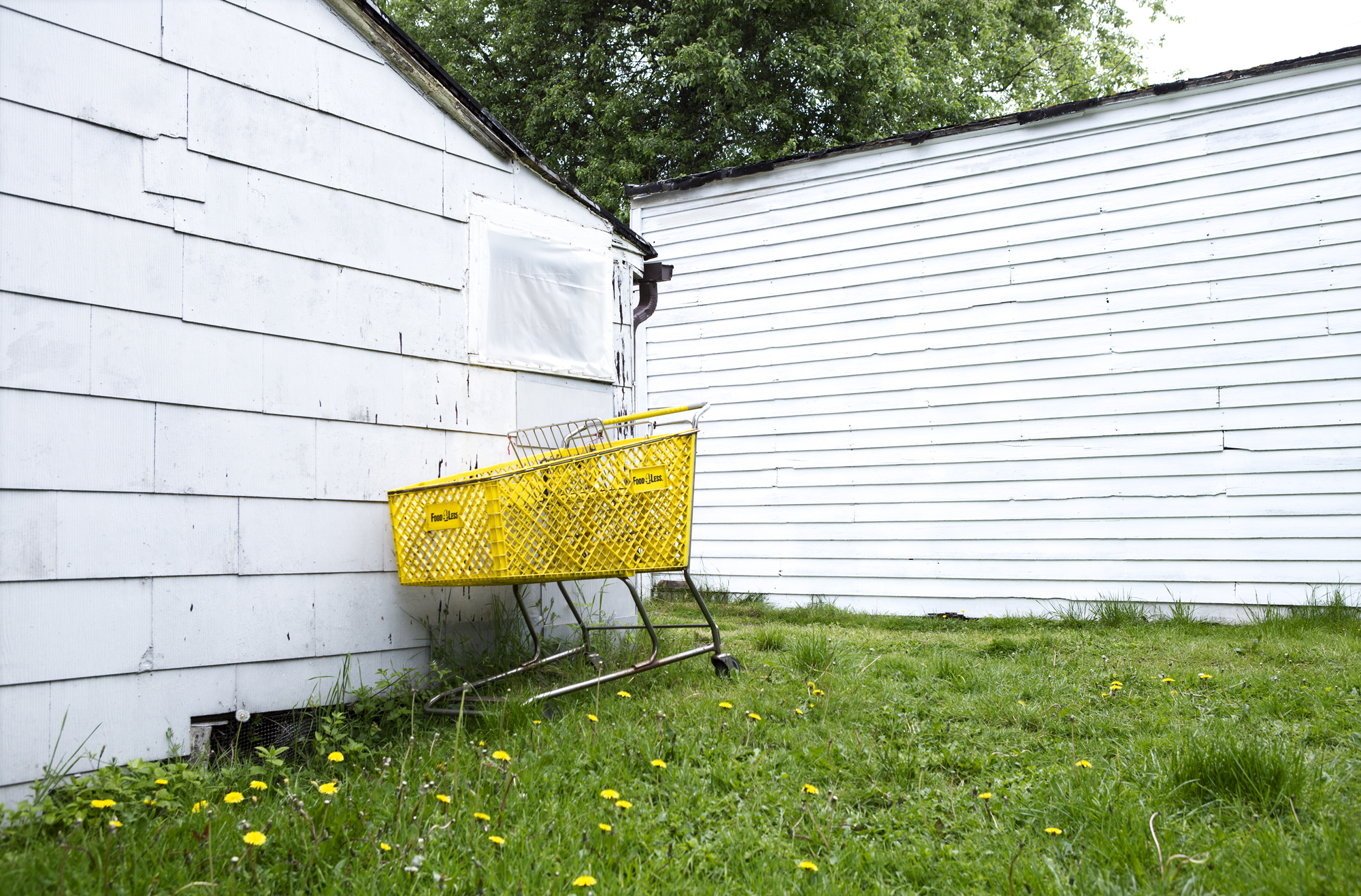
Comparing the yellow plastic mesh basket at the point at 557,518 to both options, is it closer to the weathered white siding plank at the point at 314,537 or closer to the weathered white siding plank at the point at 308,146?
the weathered white siding plank at the point at 314,537

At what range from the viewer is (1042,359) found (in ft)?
21.9

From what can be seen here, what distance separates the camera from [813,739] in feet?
10.4

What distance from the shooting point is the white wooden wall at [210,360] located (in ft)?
9.19

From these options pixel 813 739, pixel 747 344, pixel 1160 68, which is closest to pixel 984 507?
pixel 747 344

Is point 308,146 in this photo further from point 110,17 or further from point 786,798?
point 786,798

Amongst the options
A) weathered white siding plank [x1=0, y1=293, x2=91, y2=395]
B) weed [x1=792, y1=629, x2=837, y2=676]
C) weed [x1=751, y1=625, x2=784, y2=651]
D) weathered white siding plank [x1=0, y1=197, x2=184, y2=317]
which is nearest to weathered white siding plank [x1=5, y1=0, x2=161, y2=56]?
weathered white siding plank [x1=0, y1=197, x2=184, y2=317]

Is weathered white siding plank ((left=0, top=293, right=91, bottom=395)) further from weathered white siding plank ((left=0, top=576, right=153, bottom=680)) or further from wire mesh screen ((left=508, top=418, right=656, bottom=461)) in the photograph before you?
wire mesh screen ((left=508, top=418, right=656, bottom=461))

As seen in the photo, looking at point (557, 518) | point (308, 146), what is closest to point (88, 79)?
point (308, 146)

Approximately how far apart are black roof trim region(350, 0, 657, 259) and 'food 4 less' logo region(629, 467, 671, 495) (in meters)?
1.64

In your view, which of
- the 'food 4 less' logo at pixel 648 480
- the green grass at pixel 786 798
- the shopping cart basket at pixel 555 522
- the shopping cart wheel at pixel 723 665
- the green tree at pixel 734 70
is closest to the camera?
the green grass at pixel 786 798

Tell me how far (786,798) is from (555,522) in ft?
4.53

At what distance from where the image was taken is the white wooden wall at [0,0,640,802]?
280cm

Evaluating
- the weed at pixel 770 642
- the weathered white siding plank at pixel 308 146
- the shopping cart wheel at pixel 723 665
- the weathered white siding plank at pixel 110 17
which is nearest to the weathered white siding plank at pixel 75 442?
the weathered white siding plank at pixel 308 146

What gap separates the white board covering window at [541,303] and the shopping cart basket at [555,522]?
799 mm
